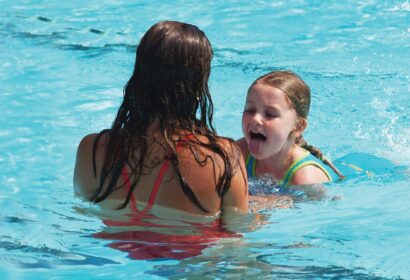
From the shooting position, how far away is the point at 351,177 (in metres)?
5.68

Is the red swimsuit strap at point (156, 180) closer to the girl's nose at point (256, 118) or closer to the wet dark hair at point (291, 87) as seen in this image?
the girl's nose at point (256, 118)

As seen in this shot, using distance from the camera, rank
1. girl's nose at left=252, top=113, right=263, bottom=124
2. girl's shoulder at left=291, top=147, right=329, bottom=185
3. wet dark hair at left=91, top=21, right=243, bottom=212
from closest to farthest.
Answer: wet dark hair at left=91, top=21, right=243, bottom=212, girl's nose at left=252, top=113, right=263, bottom=124, girl's shoulder at left=291, top=147, right=329, bottom=185

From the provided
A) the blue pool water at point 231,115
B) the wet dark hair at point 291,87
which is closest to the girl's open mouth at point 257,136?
the wet dark hair at point 291,87

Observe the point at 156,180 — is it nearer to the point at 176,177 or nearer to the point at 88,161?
the point at 176,177

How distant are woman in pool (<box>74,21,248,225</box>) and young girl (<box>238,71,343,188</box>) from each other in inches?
33.9

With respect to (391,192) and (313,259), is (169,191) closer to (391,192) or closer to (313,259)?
(313,259)

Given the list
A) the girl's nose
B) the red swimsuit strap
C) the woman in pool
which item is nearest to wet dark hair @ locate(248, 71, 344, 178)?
the girl's nose

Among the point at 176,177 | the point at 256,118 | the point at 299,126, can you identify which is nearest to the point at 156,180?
the point at 176,177

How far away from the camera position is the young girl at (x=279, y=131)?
4.87m

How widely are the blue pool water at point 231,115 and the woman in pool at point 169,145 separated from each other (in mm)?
258

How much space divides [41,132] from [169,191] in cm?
284

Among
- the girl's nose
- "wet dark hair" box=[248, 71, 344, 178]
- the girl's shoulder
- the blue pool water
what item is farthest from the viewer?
the girl's shoulder

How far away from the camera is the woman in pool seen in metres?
3.90

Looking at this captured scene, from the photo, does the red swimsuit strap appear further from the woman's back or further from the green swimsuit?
the green swimsuit
